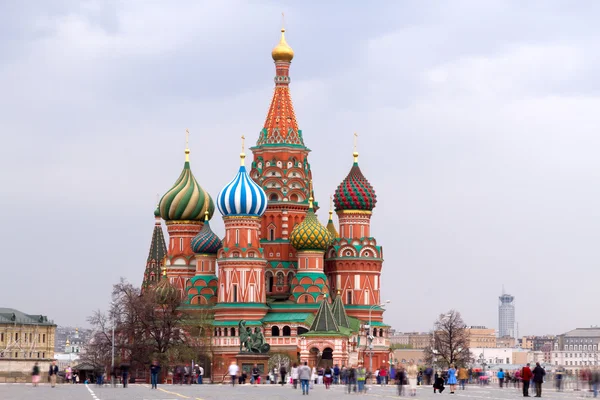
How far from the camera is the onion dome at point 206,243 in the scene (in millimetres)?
102500

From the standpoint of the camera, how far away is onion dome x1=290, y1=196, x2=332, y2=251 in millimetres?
99375

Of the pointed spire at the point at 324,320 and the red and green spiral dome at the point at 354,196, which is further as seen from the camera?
the red and green spiral dome at the point at 354,196

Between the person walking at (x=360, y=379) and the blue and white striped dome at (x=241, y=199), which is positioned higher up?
the blue and white striped dome at (x=241, y=199)

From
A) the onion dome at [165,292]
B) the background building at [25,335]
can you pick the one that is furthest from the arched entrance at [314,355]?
the background building at [25,335]

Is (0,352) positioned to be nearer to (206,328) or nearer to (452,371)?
(206,328)

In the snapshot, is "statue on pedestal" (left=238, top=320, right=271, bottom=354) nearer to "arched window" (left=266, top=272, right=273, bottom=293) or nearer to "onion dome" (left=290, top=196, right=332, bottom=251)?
"onion dome" (left=290, top=196, right=332, bottom=251)

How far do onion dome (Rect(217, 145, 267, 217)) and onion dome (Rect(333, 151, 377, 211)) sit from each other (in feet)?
28.1

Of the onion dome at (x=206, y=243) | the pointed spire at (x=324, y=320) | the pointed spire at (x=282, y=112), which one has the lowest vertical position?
the pointed spire at (x=324, y=320)

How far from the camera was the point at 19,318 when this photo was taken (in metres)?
162

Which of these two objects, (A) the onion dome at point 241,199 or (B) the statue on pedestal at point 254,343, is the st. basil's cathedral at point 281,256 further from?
(B) the statue on pedestal at point 254,343

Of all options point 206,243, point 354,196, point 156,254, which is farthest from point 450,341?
point 156,254

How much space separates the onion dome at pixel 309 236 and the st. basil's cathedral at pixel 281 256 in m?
0.07

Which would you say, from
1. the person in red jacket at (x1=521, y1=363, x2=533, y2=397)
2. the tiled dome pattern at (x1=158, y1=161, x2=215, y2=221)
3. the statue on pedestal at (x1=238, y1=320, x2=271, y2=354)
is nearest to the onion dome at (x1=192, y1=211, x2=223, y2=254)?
the tiled dome pattern at (x1=158, y1=161, x2=215, y2=221)

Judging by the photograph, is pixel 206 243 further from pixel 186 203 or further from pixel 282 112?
pixel 282 112
